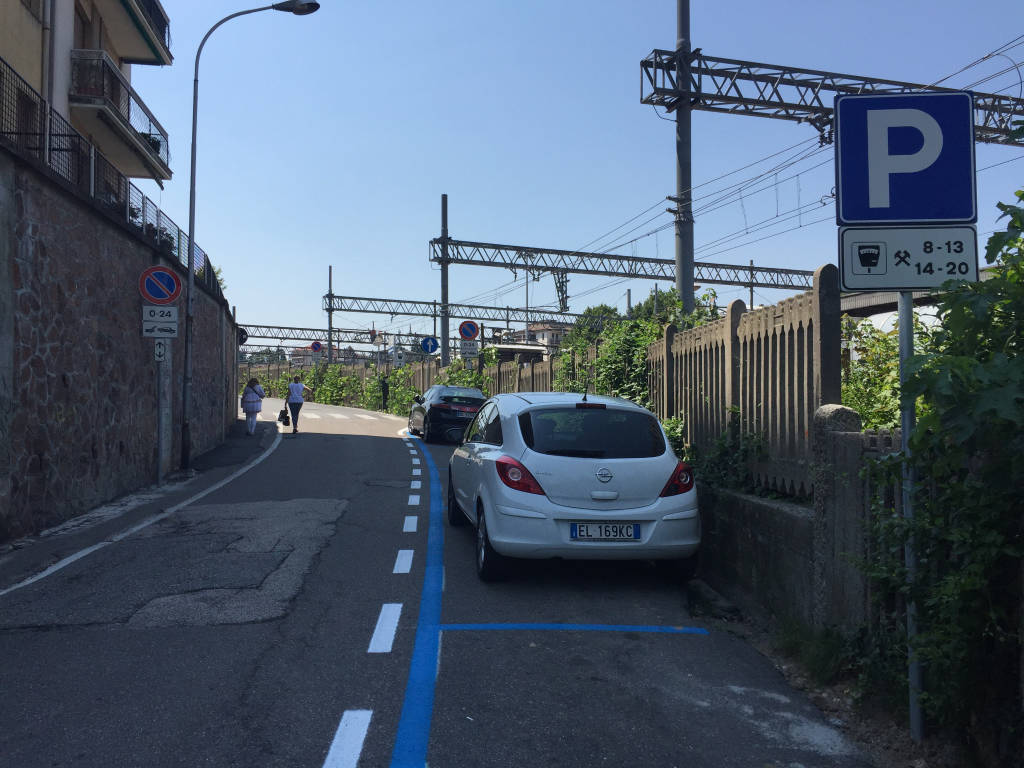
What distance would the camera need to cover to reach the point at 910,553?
387cm

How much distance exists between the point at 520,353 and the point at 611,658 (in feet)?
91.2

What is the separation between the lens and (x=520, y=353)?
108 ft

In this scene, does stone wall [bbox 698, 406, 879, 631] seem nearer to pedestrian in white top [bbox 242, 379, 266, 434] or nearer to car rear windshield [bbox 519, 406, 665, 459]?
car rear windshield [bbox 519, 406, 665, 459]

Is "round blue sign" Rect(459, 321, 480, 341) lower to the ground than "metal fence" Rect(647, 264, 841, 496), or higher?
higher

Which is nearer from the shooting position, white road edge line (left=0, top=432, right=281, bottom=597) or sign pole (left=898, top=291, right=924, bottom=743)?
sign pole (left=898, top=291, right=924, bottom=743)

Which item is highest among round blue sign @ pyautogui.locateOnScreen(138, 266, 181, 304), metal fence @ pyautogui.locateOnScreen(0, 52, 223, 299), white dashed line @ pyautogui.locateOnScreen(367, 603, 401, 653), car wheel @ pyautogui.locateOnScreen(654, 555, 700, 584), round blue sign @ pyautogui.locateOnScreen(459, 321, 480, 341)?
metal fence @ pyautogui.locateOnScreen(0, 52, 223, 299)

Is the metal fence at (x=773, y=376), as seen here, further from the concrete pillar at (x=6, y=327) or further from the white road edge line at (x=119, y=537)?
the concrete pillar at (x=6, y=327)

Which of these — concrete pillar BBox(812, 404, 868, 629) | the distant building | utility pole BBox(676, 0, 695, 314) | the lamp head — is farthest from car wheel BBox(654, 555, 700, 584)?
the distant building

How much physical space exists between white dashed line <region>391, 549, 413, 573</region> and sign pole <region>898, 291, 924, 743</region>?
4548 millimetres

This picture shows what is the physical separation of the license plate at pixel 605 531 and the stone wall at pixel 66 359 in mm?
6451

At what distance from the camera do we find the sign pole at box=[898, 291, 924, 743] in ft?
12.3

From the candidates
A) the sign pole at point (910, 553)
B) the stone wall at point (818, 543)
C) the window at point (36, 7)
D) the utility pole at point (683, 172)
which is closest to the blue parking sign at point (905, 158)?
the sign pole at point (910, 553)

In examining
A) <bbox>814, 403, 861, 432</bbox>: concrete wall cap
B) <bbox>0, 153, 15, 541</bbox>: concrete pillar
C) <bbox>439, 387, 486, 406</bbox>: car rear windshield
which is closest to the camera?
<bbox>814, 403, 861, 432</bbox>: concrete wall cap

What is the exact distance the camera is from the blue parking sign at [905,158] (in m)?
4.03
